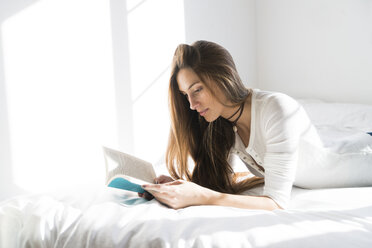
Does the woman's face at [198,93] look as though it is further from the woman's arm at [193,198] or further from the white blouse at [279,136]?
the woman's arm at [193,198]

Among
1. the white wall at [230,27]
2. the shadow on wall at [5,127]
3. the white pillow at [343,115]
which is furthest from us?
the white wall at [230,27]

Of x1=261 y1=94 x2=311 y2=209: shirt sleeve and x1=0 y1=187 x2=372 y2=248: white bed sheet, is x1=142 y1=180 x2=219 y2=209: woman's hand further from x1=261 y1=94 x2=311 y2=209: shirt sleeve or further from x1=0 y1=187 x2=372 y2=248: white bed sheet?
x1=261 y1=94 x2=311 y2=209: shirt sleeve

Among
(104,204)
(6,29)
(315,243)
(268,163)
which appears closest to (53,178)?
(6,29)

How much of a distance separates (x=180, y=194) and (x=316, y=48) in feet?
7.56

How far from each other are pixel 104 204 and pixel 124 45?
5.76ft

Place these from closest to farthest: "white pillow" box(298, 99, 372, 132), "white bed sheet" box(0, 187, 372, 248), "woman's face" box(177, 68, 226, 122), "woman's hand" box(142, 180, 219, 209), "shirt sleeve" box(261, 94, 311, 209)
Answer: "white bed sheet" box(0, 187, 372, 248) → "woman's hand" box(142, 180, 219, 209) → "shirt sleeve" box(261, 94, 311, 209) → "woman's face" box(177, 68, 226, 122) → "white pillow" box(298, 99, 372, 132)

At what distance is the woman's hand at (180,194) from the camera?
3.49 feet

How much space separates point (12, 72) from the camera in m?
2.00

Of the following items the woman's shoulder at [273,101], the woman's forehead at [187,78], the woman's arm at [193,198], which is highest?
the woman's forehead at [187,78]

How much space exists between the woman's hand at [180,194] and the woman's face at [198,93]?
0.32 m

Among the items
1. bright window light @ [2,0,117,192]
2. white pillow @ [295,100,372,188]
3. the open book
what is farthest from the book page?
bright window light @ [2,0,117,192]

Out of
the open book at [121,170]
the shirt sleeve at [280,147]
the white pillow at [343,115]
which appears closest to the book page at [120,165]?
the open book at [121,170]

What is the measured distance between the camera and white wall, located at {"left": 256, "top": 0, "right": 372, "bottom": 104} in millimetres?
2637

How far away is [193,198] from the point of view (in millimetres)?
1084
